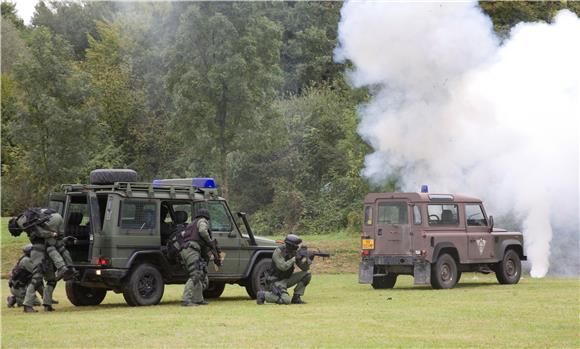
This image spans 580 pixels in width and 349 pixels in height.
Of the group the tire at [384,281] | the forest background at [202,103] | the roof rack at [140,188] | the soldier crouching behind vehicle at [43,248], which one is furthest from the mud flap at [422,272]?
the forest background at [202,103]

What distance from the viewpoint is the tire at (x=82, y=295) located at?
1970 centimetres

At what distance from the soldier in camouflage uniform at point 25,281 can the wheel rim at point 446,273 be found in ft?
28.9

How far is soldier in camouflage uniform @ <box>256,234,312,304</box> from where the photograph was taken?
18.7 metres

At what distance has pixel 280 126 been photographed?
1459 inches

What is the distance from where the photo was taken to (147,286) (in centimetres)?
1870

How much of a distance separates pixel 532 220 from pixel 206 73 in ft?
40.9

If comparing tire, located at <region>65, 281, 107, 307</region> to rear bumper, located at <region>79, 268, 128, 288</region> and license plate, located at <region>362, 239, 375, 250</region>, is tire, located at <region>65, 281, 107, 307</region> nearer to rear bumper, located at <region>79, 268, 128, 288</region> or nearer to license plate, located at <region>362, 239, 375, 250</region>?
rear bumper, located at <region>79, 268, 128, 288</region>

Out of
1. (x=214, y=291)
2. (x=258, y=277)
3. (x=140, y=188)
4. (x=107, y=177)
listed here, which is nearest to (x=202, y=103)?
(x=214, y=291)

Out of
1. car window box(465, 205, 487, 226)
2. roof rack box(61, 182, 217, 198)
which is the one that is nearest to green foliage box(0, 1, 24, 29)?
car window box(465, 205, 487, 226)

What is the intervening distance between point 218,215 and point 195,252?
1776mm

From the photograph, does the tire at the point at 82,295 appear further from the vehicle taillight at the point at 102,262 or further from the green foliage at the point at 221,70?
the green foliage at the point at 221,70

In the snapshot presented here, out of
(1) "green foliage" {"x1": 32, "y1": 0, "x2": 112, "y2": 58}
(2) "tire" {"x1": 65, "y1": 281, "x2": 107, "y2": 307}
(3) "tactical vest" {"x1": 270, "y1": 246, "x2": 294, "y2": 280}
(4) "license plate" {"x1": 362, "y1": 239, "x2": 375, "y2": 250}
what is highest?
(1) "green foliage" {"x1": 32, "y1": 0, "x2": 112, "y2": 58}

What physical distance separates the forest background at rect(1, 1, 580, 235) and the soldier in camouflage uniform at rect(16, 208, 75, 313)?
13985 mm

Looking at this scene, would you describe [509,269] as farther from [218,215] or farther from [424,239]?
[218,215]
